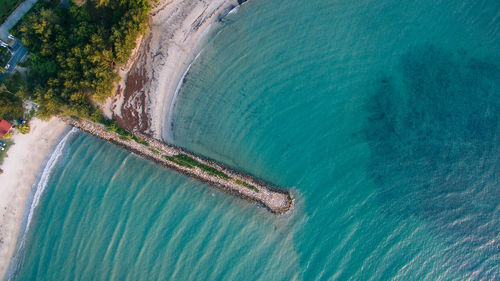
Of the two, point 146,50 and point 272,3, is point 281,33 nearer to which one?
point 272,3

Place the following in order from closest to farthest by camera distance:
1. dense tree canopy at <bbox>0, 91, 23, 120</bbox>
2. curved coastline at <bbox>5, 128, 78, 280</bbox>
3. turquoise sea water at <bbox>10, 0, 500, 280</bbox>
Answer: dense tree canopy at <bbox>0, 91, 23, 120</bbox> < turquoise sea water at <bbox>10, 0, 500, 280</bbox> < curved coastline at <bbox>5, 128, 78, 280</bbox>

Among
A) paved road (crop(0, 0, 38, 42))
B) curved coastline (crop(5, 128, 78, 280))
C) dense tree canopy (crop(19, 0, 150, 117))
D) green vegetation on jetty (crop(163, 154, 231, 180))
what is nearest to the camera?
dense tree canopy (crop(19, 0, 150, 117))

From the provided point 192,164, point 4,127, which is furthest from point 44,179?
point 192,164

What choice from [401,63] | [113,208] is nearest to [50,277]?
[113,208]

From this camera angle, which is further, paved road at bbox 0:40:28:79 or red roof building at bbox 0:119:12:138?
paved road at bbox 0:40:28:79

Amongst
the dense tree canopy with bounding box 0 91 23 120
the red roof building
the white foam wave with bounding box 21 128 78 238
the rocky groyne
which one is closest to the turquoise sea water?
A: the rocky groyne

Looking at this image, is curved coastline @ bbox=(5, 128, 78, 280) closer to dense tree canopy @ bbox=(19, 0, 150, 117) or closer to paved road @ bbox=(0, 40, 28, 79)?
dense tree canopy @ bbox=(19, 0, 150, 117)

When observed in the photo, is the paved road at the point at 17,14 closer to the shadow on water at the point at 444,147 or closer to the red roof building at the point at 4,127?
the red roof building at the point at 4,127
